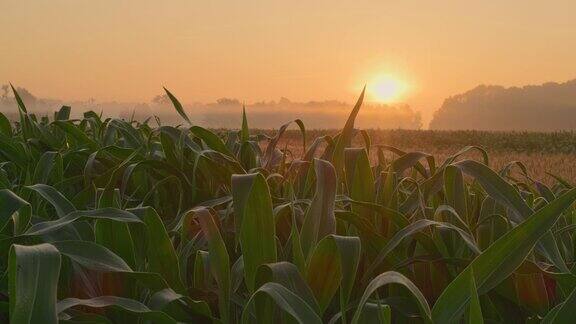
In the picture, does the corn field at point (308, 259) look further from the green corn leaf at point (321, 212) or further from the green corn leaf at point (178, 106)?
the green corn leaf at point (178, 106)

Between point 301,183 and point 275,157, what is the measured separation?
1.59ft

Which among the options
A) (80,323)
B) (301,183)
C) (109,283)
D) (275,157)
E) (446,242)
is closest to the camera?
(80,323)

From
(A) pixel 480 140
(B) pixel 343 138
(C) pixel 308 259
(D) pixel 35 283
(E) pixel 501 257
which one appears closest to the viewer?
(D) pixel 35 283

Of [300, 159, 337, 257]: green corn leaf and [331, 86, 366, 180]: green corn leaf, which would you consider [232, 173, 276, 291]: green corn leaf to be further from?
[331, 86, 366, 180]: green corn leaf

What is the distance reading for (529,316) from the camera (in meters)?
1.20

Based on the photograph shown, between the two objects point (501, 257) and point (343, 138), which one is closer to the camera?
point (501, 257)

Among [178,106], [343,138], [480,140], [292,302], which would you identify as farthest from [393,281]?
[480,140]

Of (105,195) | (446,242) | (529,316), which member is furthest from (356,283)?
(105,195)

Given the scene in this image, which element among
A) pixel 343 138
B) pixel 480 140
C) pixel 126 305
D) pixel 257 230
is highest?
pixel 343 138

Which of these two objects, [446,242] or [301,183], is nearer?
[446,242]

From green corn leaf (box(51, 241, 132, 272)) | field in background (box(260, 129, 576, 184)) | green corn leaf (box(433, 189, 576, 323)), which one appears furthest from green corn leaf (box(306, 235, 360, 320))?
field in background (box(260, 129, 576, 184))

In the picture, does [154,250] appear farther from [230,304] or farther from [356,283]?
[356,283]

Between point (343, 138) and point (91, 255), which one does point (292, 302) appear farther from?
point (343, 138)

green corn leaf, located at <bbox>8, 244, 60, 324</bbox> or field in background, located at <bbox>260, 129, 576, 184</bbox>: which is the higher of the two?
green corn leaf, located at <bbox>8, 244, 60, 324</bbox>
